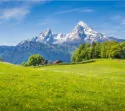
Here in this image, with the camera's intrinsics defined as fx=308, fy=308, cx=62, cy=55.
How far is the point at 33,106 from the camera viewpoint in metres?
24.7

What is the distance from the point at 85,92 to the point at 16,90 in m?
7.68

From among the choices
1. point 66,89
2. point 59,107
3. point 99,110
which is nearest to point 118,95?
point 66,89

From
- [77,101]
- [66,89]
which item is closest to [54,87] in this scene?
[66,89]

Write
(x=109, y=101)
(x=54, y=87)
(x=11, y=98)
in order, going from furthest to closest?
(x=54, y=87) → (x=109, y=101) → (x=11, y=98)

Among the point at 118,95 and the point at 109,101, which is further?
the point at 118,95

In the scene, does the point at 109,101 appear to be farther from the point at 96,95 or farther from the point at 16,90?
the point at 16,90

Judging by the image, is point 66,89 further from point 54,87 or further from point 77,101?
point 77,101

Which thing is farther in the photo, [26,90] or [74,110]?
[26,90]

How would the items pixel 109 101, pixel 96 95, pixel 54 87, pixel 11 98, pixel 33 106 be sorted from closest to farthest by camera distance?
pixel 33 106
pixel 11 98
pixel 109 101
pixel 96 95
pixel 54 87

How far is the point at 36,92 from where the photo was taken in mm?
30109

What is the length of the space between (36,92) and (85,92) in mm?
5863

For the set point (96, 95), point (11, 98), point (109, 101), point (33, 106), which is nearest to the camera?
point (33, 106)

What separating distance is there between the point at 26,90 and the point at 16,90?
1054mm

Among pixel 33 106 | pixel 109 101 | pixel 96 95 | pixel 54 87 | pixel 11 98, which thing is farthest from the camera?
pixel 54 87
